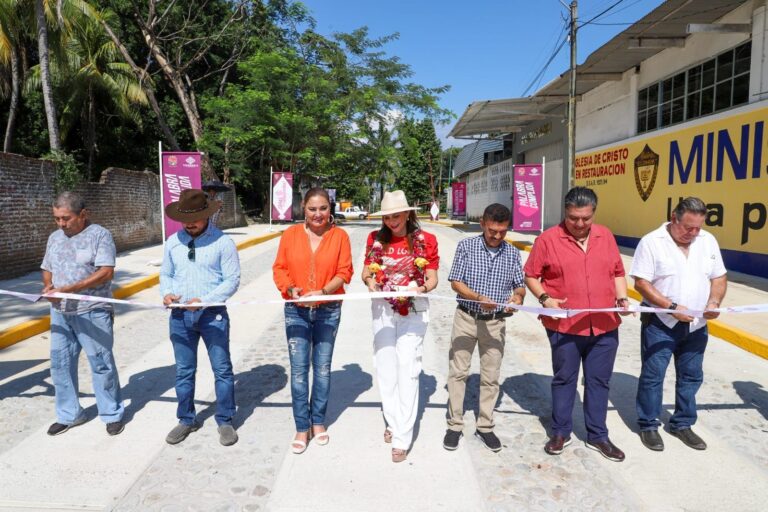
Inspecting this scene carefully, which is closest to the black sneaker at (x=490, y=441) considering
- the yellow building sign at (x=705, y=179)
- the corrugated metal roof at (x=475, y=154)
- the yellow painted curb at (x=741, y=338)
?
the yellow painted curb at (x=741, y=338)

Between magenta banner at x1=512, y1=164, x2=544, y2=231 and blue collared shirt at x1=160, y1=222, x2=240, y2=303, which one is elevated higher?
magenta banner at x1=512, y1=164, x2=544, y2=231

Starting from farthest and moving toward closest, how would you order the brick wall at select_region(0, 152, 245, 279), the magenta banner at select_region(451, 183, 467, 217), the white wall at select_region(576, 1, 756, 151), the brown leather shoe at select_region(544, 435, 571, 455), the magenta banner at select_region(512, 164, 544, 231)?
the magenta banner at select_region(451, 183, 467, 217) → the magenta banner at select_region(512, 164, 544, 231) → the white wall at select_region(576, 1, 756, 151) → the brick wall at select_region(0, 152, 245, 279) → the brown leather shoe at select_region(544, 435, 571, 455)

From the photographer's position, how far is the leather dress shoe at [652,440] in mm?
3586

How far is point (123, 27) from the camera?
91.1 feet

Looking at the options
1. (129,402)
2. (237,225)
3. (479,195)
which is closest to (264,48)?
(237,225)

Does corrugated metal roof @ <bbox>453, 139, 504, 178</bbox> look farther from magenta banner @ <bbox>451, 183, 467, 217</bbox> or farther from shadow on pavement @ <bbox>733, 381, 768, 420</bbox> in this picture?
shadow on pavement @ <bbox>733, 381, 768, 420</bbox>

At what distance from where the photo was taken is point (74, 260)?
371cm

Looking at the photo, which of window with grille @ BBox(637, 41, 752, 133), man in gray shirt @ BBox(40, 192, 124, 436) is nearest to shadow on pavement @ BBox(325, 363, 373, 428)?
man in gray shirt @ BBox(40, 192, 124, 436)

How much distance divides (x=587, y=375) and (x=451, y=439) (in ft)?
3.24

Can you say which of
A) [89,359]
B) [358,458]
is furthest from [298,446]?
[89,359]

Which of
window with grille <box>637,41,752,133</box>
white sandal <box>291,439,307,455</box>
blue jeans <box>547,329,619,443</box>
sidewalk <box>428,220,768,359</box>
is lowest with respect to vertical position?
white sandal <box>291,439,307,455</box>

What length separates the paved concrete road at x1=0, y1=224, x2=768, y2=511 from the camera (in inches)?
117

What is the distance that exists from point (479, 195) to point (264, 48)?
17272 mm

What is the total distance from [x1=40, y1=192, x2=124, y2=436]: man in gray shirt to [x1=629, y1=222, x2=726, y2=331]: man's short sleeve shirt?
365cm
